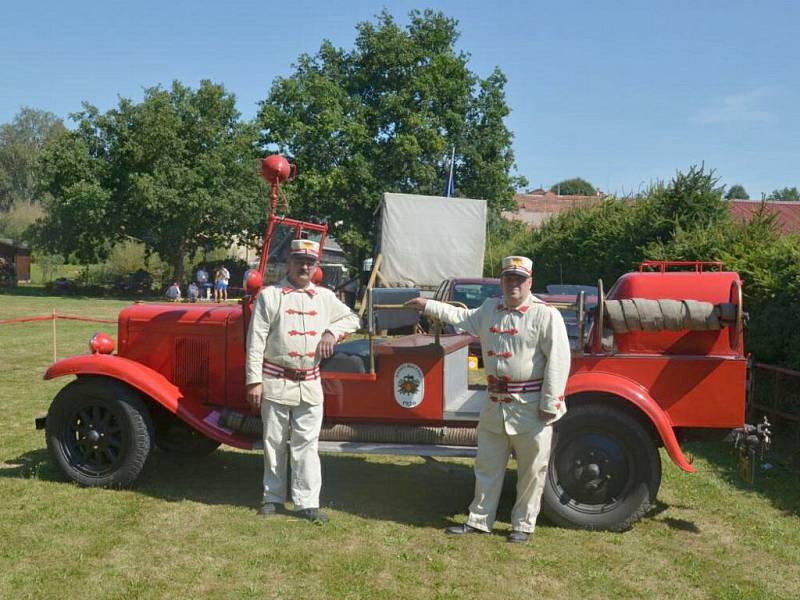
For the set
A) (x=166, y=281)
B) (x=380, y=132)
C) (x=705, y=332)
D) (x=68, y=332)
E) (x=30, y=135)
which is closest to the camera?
(x=705, y=332)

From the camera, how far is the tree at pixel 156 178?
33.5 meters

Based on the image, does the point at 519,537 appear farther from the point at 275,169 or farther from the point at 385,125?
the point at 385,125

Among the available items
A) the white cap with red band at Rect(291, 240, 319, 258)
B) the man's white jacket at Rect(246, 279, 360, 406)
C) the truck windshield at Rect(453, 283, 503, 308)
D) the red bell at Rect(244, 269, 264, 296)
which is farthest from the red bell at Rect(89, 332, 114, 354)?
the truck windshield at Rect(453, 283, 503, 308)

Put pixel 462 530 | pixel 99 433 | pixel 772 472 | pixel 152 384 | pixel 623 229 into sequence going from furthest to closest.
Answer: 1. pixel 623 229
2. pixel 772 472
3. pixel 99 433
4. pixel 152 384
5. pixel 462 530

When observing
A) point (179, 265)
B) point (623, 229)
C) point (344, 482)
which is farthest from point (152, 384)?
point (179, 265)

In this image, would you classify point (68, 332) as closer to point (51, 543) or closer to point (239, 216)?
point (51, 543)

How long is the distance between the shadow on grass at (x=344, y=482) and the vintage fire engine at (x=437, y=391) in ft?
1.44

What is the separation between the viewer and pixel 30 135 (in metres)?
86.8

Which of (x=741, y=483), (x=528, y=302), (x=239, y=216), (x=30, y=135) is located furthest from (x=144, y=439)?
(x=30, y=135)

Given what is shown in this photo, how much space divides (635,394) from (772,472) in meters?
2.58

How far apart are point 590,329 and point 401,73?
32.1 metres

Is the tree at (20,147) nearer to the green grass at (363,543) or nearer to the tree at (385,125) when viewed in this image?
the tree at (385,125)

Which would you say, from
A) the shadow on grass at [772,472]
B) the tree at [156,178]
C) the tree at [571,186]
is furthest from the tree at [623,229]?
the tree at [571,186]

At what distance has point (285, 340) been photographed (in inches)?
200
